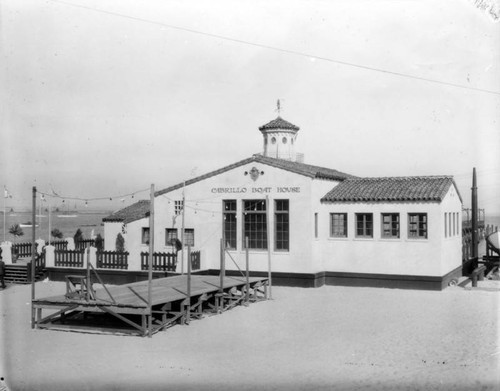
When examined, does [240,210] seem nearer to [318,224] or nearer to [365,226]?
[318,224]

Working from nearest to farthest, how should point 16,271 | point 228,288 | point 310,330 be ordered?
point 310,330 < point 228,288 < point 16,271

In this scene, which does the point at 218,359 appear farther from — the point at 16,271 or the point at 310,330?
the point at 16,271

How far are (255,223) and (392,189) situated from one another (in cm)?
538

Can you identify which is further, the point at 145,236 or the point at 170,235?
the point at 145,236

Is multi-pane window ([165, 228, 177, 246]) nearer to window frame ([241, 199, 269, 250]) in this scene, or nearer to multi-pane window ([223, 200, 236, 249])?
multi-pane window ([223, 200, 236, 249])

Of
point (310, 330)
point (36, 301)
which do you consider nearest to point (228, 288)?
point (310, 330)

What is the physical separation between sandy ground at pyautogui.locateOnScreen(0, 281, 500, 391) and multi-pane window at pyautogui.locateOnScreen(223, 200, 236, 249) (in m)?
6.06

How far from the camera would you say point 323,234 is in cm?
2338

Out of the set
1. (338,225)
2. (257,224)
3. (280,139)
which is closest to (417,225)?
(338,225)

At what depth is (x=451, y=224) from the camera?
934 inches

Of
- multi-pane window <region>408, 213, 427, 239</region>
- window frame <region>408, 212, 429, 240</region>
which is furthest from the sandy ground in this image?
multi-pane window <region>408, 213, 427, 239</region>

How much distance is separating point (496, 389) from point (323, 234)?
1407 centimetres

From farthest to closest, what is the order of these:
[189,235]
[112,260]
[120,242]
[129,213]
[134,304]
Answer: [129,213]
[120,242]
[189,235]
[112,260]
[134,304]

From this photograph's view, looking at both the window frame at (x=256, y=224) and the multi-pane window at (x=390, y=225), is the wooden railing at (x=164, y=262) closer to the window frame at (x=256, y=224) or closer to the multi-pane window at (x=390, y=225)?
the window frame at (x=256, y=224)
